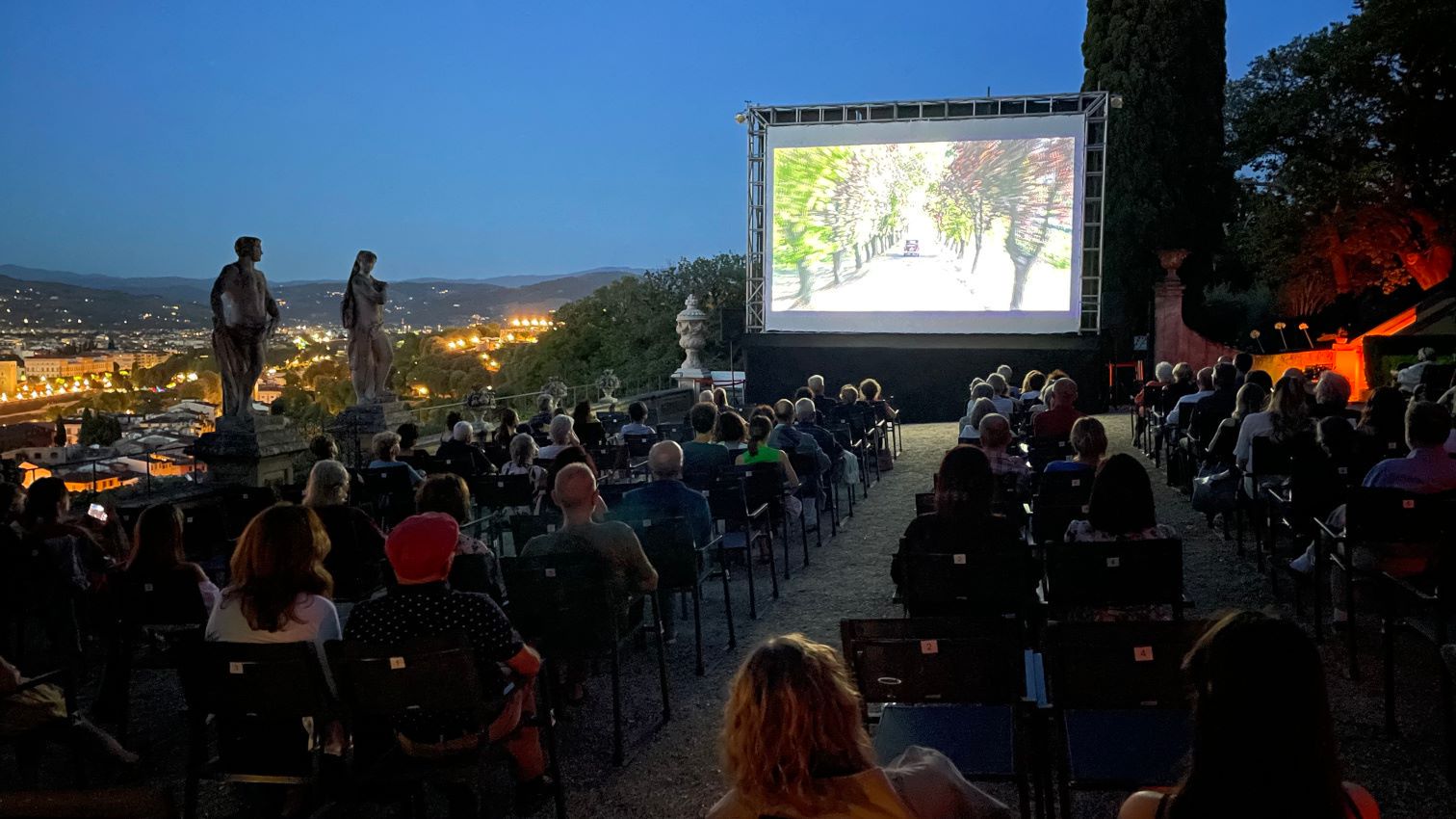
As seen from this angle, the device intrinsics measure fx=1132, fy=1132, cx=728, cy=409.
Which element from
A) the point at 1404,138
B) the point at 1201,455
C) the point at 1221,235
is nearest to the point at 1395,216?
the point at 1404,138

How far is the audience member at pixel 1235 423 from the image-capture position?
267 inches

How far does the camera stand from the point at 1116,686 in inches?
114

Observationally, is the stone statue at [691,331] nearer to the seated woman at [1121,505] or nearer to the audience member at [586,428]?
the audience member at [586,428]

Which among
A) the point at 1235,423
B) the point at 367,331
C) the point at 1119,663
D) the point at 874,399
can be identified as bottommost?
the point at 874,399

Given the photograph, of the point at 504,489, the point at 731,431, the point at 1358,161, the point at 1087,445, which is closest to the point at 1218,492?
the point at 1087,445

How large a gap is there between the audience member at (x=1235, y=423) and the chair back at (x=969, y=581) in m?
3.26

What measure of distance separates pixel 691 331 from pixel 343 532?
15.5m

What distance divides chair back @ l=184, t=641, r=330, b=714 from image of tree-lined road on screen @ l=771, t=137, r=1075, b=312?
13.9 m

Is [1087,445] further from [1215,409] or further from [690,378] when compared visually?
[690,378]

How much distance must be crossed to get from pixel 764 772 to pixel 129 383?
1788cm

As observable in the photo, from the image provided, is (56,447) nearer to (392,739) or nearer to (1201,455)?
(392,739)

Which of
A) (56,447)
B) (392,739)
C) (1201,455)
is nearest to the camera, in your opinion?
(392,739)

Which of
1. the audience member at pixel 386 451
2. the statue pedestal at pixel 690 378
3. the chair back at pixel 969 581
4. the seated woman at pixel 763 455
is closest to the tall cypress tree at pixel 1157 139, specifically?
the statue pedestal at pixel 690 378

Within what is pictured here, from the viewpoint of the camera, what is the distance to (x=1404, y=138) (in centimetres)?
2012
